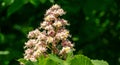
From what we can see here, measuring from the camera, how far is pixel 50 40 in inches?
111

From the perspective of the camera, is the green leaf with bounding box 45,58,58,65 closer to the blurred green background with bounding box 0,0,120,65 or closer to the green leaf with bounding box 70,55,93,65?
the green leaf with bounding box 70,55,93,65

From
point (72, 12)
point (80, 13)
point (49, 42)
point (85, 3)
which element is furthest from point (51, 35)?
point (80, 13)

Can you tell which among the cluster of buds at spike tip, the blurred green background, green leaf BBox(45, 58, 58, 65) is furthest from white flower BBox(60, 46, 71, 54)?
the blurred green background

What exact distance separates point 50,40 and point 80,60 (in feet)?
0.68

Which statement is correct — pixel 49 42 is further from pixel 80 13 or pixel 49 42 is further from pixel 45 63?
pixel 80 13

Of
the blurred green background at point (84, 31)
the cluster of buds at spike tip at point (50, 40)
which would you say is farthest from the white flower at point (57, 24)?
the blurred green background at point (84, 31)

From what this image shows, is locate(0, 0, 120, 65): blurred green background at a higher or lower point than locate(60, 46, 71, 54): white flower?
higher

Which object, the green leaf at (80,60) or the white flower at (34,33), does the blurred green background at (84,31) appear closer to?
the white flower at (34,33)

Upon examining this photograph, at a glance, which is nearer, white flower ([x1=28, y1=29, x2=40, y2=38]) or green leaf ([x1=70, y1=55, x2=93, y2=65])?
green leaf ([x1=70, y1=55, x2=93, y2=65])

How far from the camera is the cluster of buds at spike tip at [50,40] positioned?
111 inches

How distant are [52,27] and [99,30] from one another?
4684 mm

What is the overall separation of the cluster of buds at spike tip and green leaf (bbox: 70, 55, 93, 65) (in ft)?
0.31

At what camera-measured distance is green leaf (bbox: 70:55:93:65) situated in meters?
2.74

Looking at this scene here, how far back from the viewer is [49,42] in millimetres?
2830
